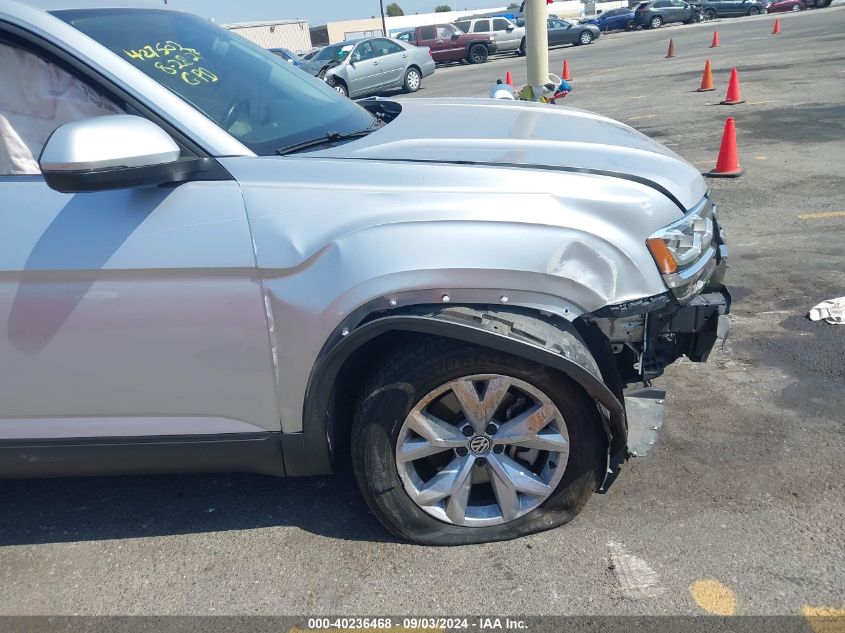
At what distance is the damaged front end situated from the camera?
8.16ft

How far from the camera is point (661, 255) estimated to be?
248 cm

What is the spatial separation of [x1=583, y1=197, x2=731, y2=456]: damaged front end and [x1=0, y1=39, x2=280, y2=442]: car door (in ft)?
3.99

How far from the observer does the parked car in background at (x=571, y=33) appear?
32.7m

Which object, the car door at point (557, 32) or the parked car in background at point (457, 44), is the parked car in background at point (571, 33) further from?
the parked car in background at point (457, 44)

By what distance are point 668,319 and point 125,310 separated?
1880mm

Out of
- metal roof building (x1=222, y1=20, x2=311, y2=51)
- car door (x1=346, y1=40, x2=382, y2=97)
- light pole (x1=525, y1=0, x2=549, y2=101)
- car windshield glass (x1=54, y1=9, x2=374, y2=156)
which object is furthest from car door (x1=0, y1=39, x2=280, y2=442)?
metal roof building (x1=222, y1=20, x2=311, y2=51)

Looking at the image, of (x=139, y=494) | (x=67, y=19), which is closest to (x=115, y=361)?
(x=139, y=494)

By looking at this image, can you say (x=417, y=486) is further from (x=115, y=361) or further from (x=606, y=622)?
(x=115, y=361)

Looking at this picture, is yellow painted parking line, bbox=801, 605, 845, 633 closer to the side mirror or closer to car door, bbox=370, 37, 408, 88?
the side mirror

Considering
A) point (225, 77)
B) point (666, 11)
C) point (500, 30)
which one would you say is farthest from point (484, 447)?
point (666, 11)

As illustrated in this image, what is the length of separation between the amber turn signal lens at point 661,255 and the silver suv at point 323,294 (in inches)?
0.4

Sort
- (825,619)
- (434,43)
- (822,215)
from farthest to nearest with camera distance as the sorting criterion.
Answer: (434,43), (822,215), (825,619)

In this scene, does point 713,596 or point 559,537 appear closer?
point 713,596

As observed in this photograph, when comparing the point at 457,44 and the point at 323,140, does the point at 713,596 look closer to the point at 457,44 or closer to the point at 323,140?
the point at 323,140
